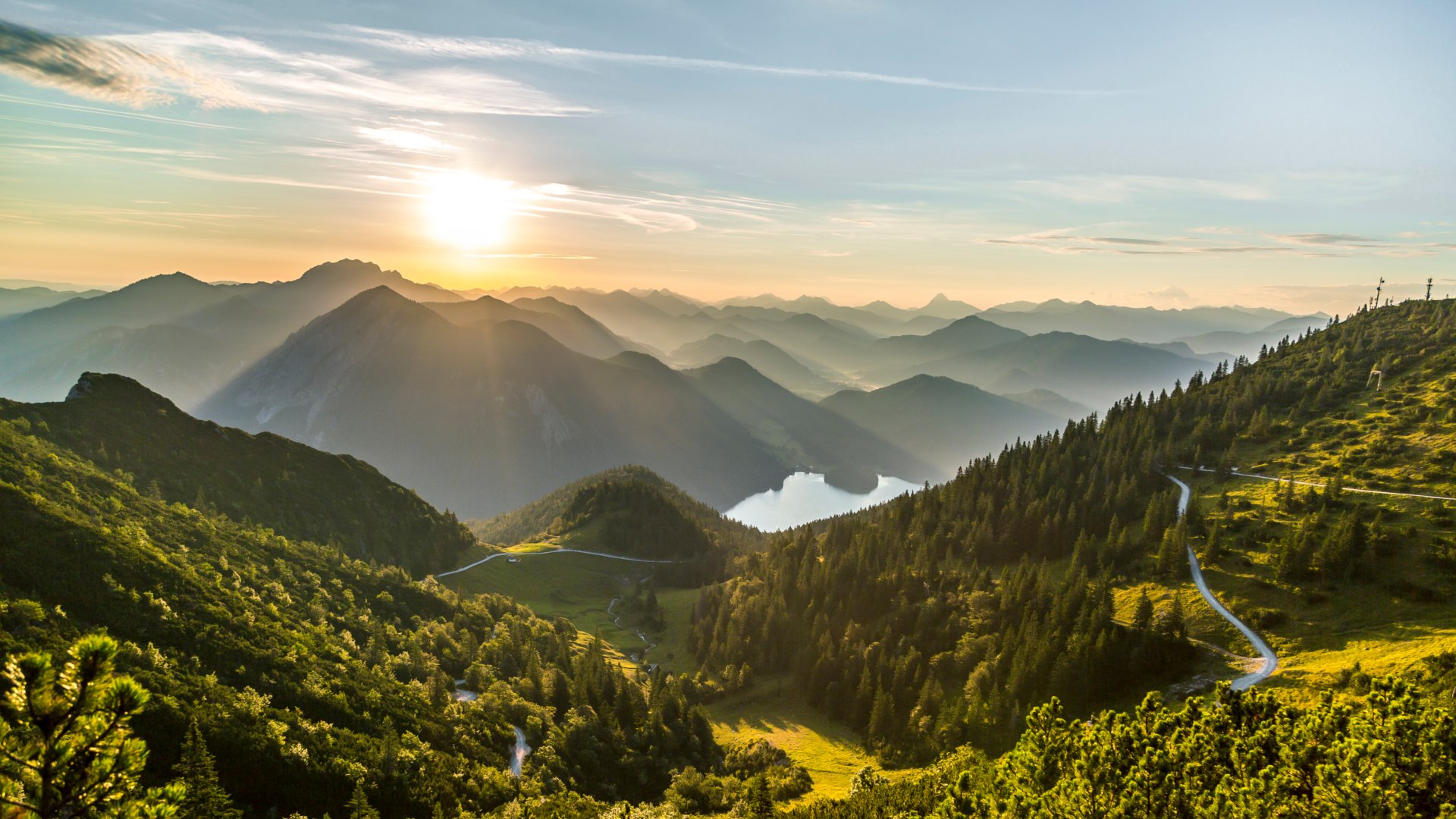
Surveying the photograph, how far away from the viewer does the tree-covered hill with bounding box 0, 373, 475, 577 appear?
5340 inches

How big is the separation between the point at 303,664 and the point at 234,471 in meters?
111

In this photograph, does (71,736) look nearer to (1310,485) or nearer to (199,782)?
(199,782)

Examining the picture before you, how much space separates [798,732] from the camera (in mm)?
113562

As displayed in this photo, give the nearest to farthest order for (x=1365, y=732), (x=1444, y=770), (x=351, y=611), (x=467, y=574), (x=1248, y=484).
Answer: (x=1444, y=770) → (x=1365, y=732) → (x=351, y=611) → (x=1248, y=484) → (x=467, y=574)

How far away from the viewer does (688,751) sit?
10069 centimetres

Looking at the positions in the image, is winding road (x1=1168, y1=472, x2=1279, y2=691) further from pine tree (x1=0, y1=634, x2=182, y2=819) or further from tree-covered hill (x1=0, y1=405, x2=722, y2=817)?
pine tree (x1=0, y1=634, x2=182, y2=819)

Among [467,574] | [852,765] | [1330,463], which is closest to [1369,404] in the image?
[1330,463]

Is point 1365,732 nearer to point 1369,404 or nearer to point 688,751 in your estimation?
point 688,751

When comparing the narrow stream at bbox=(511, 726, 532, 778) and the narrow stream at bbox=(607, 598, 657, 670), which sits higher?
the narrow stream at bbox=(511, 726, 532, 778)

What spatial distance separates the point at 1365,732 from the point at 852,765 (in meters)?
77.8

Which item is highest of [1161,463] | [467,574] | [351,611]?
[1161,463]

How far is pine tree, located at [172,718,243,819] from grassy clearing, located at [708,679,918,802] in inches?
2560

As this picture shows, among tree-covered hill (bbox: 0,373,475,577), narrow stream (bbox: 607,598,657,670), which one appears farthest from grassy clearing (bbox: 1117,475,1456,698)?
tree-covered hill (bbox: 0,373,475,577)

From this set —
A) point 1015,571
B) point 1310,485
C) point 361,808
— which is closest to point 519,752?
point 361,808
